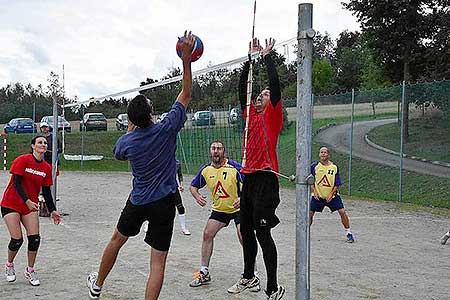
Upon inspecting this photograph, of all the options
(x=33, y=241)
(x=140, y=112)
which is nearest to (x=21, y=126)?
(x=33, y=241)

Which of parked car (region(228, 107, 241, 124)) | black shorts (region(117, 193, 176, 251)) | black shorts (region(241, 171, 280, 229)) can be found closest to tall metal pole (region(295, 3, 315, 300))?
black shorts (region(117, 193, 176, 251))

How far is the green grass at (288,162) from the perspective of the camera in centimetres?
1734

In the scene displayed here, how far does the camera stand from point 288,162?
23156mm

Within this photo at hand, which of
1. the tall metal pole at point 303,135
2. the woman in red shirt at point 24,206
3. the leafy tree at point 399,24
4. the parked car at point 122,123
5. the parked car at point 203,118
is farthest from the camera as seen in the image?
the parked car at point 122,123

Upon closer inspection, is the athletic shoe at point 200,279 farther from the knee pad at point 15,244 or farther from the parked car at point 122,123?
the parked car at point 122,123

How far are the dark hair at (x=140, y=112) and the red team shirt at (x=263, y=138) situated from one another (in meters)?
1.21

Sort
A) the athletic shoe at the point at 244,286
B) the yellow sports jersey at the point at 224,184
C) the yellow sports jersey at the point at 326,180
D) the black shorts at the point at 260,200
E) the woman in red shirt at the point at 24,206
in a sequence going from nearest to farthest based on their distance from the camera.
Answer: the black shorts at the point at 260,200
the athletic shoe at the point at 244,286
the woman in red shirt at the point at 24,206
the yellow sports jersey at the point at 224,184
the yellow sports jersey at the point at 326,180

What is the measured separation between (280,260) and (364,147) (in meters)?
12.2

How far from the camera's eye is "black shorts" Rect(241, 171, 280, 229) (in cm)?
629

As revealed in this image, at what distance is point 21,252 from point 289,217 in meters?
6.37

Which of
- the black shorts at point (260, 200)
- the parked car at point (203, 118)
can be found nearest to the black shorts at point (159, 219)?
the black shorts at point (260, 200)

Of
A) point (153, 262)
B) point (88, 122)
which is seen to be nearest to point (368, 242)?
point (153, 262)

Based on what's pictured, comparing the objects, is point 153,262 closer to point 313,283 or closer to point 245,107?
point 245,107

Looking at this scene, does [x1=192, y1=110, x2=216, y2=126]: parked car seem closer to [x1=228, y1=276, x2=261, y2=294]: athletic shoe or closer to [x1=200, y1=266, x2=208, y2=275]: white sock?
[x1=200, y1=266, x2=208, y2=275]: white sock
